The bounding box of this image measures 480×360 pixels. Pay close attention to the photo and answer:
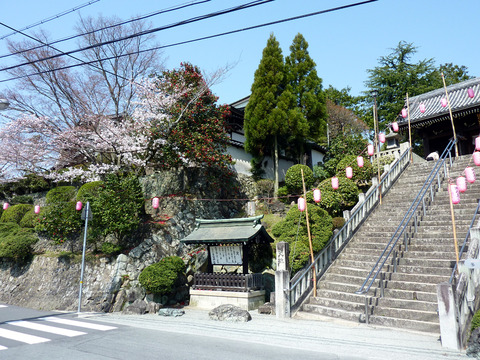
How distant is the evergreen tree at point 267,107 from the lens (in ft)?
82.1

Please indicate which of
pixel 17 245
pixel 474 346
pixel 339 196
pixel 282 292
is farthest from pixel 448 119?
pixel 17 245

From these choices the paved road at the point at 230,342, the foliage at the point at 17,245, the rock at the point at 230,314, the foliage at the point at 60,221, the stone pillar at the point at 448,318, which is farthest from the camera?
the foliage at the point at 17,245

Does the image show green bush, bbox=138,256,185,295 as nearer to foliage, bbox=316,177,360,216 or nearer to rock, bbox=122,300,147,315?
rock, bbox=122,300,147,315

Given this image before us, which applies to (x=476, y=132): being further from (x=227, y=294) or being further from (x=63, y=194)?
(x=63, y=194)

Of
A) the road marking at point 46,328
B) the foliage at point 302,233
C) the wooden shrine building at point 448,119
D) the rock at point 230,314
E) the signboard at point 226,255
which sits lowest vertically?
the road marking at point 46,328

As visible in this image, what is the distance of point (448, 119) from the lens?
22.1 m

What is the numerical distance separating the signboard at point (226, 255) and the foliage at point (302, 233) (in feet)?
6.34

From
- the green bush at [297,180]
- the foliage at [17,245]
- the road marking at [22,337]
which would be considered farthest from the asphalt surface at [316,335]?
the green bush at [297,180]

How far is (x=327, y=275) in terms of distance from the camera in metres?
13.1

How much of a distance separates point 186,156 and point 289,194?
7.90m

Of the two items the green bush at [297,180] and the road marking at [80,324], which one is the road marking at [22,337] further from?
the green bush at [297,180]

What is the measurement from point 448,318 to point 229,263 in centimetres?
912

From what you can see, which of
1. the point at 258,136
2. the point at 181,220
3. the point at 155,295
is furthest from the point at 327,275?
the point at 258,136

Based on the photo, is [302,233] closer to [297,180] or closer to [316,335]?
[316,335]
